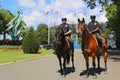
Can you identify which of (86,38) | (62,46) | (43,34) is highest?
(43,34)

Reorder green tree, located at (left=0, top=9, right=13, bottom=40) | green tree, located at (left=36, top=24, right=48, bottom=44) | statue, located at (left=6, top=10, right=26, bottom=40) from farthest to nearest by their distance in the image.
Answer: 1. green tree, located at (left=36, top=24, right=48, bottom=44)
2. green tree, located at (left=0, top=9, right=13, bottom=40)
3. statue, located at (left=6, top=10, right=26, bottom=40)

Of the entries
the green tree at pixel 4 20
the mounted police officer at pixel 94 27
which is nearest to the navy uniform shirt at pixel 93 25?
the mounted police officer at pixel 94 27

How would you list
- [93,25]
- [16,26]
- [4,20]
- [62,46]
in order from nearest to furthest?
1. [62,46]
2. [93,25]
3. [16,26]
4. [4,20]

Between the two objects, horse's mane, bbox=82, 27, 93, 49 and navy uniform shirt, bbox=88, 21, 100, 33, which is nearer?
horse's mane, bbox=82, 27, 93, 49

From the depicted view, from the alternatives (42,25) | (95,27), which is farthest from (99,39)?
(42,25)

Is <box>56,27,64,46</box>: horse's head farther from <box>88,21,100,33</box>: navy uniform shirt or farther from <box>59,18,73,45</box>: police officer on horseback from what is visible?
<box>88,21,100,33</box>: navy uniform shirt

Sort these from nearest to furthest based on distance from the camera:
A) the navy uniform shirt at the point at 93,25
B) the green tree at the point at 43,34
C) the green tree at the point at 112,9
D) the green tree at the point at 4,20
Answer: the navy uniform shirt at the point at 93,25 → the green tree at the point at 112,9 → the green tree at the point at 4,20 → the green tree at the point at 43,34

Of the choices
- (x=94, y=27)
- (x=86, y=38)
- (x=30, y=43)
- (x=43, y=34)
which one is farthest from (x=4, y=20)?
(x=86, y=38)

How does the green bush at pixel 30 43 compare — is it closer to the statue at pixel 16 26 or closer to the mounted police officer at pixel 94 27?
the statue at pixel 16 26

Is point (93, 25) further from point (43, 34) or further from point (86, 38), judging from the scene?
point (43, 34)

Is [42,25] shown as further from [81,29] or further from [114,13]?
[81,29]

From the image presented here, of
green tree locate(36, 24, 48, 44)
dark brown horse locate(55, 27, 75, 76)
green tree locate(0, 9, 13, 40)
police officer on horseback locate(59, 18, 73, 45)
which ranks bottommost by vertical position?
dark brown horse locate(55, 27, 75, 76)

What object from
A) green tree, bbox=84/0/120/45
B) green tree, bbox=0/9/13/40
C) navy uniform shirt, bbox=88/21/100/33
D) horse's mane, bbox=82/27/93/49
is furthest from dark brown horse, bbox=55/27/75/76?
green tree, bbox=0/9/13/40

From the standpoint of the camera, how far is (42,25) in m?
123
